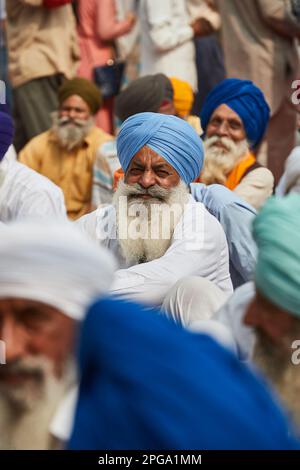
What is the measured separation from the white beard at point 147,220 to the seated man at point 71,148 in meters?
3.01

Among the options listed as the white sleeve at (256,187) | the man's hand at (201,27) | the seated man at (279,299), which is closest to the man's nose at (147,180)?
the white sleeve at (256,187)

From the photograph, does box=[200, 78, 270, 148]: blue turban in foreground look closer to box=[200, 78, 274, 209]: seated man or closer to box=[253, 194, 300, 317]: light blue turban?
box=[200, 78, 274, 209]: seated man

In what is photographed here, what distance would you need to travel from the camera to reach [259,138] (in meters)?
9.84

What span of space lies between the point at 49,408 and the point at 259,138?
590 centimetres

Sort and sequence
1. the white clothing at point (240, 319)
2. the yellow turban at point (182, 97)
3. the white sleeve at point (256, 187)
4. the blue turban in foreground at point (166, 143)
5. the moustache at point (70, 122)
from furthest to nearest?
the yellow turban at point (182, 97) → the moustache at point (70, 122) → the white sleeve at point (256, 187) → the blue turban in foreground at point (166, 143) → the white clothing at point (240, 319)

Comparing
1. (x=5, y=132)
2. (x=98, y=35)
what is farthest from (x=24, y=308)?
(x=98, y=35)

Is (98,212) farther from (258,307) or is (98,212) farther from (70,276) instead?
(70,276)

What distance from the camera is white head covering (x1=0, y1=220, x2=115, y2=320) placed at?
3.98 meters

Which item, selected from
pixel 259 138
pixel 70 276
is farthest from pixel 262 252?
pixel 259 138

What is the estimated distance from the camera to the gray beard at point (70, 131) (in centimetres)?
1056

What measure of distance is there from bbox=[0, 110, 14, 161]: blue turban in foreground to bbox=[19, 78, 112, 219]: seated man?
2.23 m

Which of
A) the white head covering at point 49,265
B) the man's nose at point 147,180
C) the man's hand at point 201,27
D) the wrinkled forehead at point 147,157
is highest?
the white head covering at point 49,265

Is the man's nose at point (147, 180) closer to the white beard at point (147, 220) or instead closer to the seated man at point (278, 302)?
the white beard at point (147, 220)

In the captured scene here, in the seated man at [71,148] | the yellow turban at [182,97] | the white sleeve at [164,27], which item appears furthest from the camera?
the white sleeve at [164,27]
